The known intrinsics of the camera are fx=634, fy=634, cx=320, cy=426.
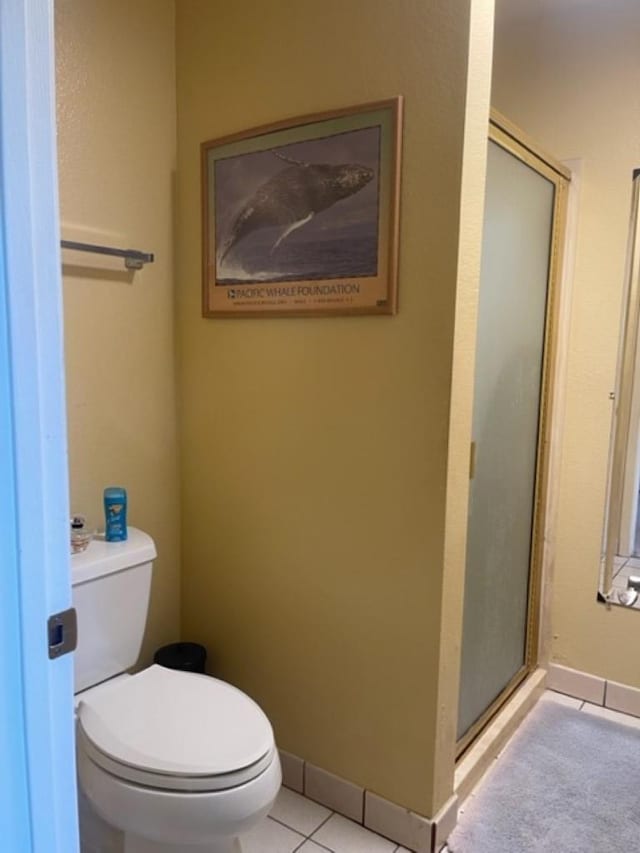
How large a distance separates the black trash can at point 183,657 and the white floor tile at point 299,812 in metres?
0.44

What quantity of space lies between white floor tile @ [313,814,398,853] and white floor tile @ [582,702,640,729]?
100 centimetres

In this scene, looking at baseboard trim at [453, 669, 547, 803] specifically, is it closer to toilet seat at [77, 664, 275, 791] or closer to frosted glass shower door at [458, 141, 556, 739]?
frosted glass shower door at [458, 141, 556, 739]

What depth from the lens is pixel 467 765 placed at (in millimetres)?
1818

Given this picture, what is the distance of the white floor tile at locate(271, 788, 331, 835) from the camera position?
1.69 m

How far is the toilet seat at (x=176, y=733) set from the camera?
1241 millimetres

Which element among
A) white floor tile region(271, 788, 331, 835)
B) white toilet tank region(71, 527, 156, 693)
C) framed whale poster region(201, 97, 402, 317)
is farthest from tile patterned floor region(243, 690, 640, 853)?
framed whale poster region(201, 97, 402, 317)

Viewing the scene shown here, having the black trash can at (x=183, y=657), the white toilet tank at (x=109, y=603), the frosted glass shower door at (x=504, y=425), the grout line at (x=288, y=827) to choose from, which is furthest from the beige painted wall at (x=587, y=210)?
the white toilet tank at (x=109, y=603)

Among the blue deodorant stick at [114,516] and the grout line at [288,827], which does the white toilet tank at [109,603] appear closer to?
the blue deodorant stick at [114,516]

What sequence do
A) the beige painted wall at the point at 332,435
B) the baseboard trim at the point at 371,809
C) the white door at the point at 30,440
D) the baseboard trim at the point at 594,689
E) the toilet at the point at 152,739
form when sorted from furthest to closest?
the baseboard trim at the point at 594,689, the baseboard trim at the point at 371,809, the beige painted wall at the point at 332,435, the toilet at the point at 152,739, the white door at the point at 30,440

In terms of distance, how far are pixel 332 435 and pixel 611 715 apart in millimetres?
1510

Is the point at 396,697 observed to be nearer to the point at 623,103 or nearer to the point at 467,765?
the point at 467,765

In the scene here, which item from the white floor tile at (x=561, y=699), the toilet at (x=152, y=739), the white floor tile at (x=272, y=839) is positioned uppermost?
the toilet at (x=152, y=739)

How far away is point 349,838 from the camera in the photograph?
1.64 meters

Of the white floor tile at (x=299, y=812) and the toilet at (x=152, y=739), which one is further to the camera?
the white floor tile at (x=299, y=812)
